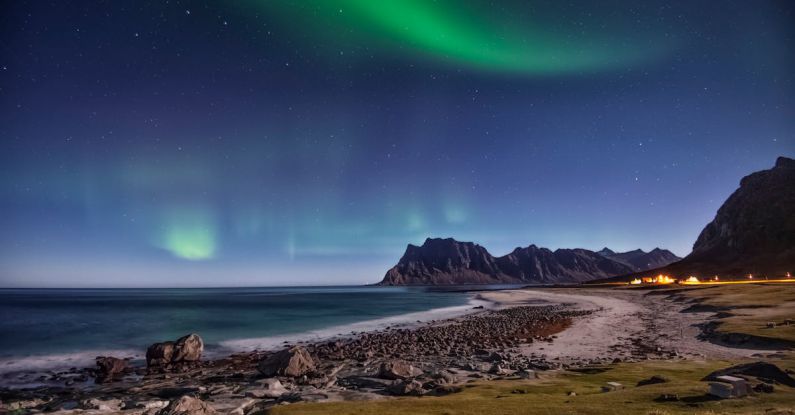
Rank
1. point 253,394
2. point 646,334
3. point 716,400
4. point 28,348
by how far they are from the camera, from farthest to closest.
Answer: point 28,348 < point 646,334 < point 253,394 < point 716,400

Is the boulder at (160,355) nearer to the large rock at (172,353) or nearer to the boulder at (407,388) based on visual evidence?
the large rock at (172,353)

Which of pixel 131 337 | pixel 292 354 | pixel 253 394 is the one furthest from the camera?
pixel 131 337

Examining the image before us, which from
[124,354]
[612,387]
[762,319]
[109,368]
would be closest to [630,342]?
[762,319]

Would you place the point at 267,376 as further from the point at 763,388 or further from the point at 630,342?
the point at 630,342

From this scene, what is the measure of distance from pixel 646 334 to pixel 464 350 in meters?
17.3

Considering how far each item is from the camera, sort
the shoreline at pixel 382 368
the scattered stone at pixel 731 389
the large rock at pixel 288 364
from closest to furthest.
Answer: the scattered stone at pixel 731 389 < the shoreline at pixel 382 368 < the large rock at pixel 288 364

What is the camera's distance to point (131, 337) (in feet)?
178

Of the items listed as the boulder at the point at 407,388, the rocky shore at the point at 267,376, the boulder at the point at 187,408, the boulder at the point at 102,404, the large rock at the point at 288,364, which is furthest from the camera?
the large rock at the point at 288,364

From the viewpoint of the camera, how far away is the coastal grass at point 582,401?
10.3 m

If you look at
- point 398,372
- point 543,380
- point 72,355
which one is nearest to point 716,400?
point 543,380

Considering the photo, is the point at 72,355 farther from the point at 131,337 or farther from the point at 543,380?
the point at 543,380

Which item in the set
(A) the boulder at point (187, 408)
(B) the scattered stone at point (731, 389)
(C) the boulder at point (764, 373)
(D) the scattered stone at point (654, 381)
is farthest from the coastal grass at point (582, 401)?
(A) the boulder at point (187, 408)

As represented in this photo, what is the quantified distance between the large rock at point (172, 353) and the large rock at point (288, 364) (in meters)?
10.1

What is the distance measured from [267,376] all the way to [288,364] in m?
1.47
